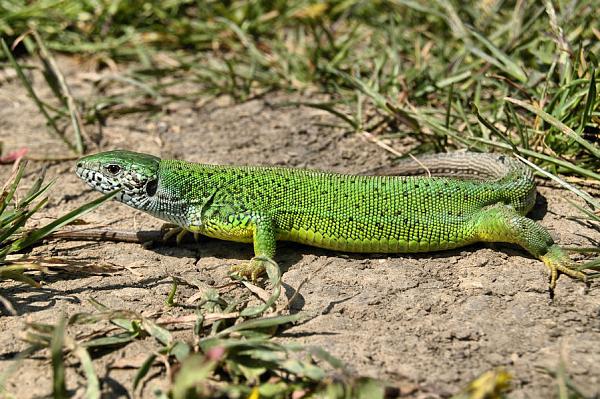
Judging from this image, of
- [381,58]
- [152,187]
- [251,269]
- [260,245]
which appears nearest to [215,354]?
[251,269]

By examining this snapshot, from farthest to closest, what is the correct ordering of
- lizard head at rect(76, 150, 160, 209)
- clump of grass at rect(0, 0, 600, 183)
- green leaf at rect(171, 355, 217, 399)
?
clump of grass at rect(0, 0, 600, 183) < lizard head at rect(76, 150, 160, 209) < green leaf at rect(171, 355, 217, 399)

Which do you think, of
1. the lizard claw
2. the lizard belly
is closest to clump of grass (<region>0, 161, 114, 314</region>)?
the lizard claw

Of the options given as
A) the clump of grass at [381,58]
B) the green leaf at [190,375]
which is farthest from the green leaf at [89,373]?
the clump of grass at [381,58]

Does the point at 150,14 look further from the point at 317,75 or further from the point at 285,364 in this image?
the point at 285,364

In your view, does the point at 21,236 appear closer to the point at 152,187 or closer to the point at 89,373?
the point at 152,187

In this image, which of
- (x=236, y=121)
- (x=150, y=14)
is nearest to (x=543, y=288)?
(x=236, y=121)

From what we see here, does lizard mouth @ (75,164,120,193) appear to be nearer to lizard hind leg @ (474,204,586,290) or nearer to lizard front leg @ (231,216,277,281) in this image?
lizard front leg @ (231,216,277,281)

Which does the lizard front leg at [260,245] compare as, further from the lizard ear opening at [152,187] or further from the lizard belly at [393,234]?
the lizard ear opening at [152,187]
